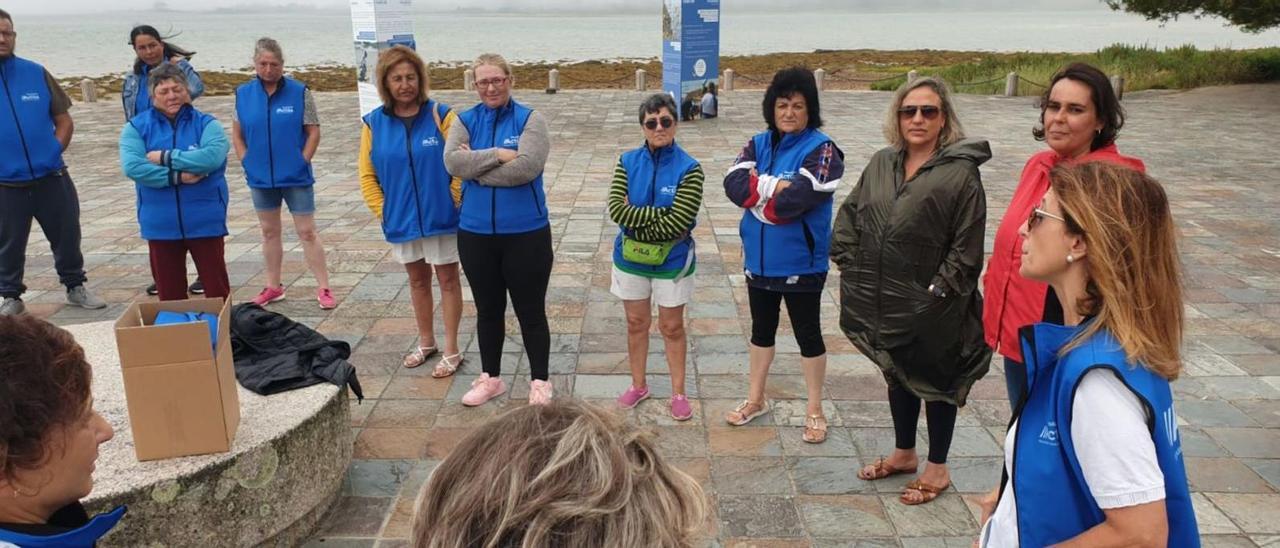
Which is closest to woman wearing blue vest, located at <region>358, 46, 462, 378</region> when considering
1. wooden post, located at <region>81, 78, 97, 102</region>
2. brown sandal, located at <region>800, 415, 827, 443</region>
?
brown sandal, located at <region>800, 415, 827, 443</region>

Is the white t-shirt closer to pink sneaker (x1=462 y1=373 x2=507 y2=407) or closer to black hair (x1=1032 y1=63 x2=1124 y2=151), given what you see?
black hair (x1=1032 y1=63 x2=1124 y2=151)

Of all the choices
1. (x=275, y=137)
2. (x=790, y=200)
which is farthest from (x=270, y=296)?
(x=790, y=200)

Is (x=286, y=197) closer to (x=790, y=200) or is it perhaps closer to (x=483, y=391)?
(x=483, y=391)

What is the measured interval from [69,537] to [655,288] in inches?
112

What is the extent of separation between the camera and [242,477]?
290 centimetres

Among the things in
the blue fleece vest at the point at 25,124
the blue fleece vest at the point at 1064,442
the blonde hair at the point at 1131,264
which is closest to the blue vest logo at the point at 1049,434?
the blue fleece vest at the point at 1064,442

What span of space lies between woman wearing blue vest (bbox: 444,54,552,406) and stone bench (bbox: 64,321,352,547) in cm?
104

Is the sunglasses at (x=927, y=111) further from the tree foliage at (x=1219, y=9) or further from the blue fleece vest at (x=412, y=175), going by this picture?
the tree foliage at (x=1219, y=9)

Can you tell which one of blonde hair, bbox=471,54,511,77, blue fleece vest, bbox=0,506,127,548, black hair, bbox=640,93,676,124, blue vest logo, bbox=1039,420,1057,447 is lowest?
blue fleece vest, bbox=0,506,127,548

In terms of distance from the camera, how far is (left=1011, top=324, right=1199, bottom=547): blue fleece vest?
1632 millimetres

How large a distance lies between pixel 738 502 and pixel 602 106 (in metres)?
16.4

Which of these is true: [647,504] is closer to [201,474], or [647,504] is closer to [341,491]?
[201,474]

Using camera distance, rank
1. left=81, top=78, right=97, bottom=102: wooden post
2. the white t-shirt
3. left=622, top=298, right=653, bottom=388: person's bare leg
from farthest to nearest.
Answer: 1. left=81, top=78, right=97, bottom=102: wooden post
2. left=622, top=298, right=653, bottom=388: person's bare leg
3. the white t-shirt

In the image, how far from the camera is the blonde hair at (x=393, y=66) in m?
4.33
